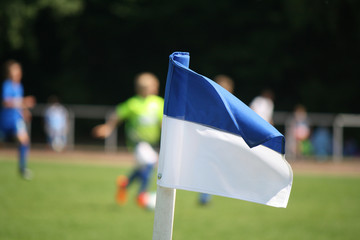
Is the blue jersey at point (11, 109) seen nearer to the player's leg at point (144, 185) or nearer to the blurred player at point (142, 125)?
the blurred player at point (142, 125)

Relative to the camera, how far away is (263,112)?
1197 centimetres

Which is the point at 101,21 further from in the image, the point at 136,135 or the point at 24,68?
the point at 136,135

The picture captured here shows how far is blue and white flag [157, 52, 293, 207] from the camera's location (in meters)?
2.91

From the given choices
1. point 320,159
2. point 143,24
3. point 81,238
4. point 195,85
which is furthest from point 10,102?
point 143,24

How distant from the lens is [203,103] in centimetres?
295

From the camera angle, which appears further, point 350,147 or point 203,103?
point 350,147

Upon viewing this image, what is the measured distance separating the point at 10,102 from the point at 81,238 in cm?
552

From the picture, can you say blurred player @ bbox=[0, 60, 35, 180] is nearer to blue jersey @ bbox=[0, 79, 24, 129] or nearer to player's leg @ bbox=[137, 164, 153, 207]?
blue jersey @ bbox=[0, 79, 24, 129]

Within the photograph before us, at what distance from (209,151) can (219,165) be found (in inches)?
4.0

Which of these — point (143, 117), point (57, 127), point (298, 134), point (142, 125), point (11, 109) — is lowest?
point (57, 127)

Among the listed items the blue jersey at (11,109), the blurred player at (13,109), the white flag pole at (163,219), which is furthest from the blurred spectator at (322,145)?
the white flag pole at (163,219)

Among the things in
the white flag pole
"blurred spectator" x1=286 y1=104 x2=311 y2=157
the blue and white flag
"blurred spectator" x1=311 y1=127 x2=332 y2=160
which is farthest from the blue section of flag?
"blurred spectator" x1=311 y1=127 x2=332 y2=160

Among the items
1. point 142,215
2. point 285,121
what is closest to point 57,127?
point 285,121

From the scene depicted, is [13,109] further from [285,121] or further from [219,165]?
[285,121]
